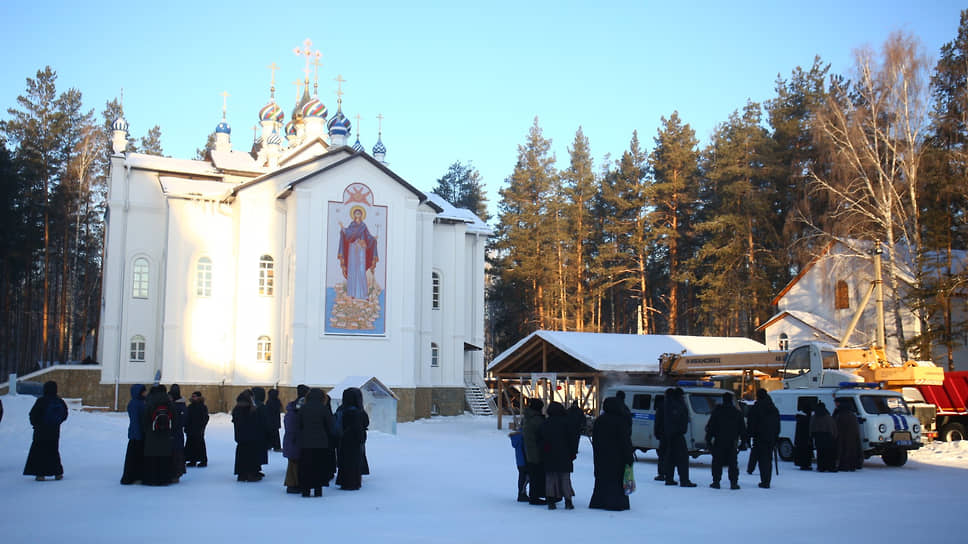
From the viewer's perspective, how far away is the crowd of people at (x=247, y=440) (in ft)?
39.6

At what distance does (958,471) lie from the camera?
16.4m

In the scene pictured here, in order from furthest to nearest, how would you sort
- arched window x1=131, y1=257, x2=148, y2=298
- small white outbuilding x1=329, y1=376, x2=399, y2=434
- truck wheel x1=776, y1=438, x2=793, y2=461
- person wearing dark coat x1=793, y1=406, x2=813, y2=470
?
arched window x1=131, y1=257, x2=148, y2=298, small white outbuilding x1=329, y1=376, x2=399, y2=434, truck wheel x1=776, y1=438, x2=793, y2=461, person wearing dark coat x1=793, y1=406, x2=813, y2=470

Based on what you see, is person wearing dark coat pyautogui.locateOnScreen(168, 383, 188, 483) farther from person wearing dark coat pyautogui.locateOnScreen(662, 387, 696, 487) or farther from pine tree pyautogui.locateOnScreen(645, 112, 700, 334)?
pine tree pyautogui.locateOnScreen(645, 112, 700, 334)

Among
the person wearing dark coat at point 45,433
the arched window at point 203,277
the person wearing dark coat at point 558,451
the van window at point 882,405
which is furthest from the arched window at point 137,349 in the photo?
the person wearing dark coat at point 558,451

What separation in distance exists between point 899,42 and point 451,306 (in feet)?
68.8

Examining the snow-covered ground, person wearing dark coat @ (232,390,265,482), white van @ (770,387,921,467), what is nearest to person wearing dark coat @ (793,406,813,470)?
white van @ (770,387,921,467)

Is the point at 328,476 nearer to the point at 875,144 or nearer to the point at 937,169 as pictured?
the point at 875,144

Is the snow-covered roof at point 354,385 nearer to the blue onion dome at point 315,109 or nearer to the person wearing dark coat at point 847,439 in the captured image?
the person wearing dark coat at point 847,439

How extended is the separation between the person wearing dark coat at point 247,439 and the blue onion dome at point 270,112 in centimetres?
3324

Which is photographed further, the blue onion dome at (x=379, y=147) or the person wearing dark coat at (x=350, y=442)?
the blue onion dome at (x=379, y=147)

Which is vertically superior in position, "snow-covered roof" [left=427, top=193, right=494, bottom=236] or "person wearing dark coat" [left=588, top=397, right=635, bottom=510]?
"snow-covered roof" [left=427, top=193, right=494, bottom=236]

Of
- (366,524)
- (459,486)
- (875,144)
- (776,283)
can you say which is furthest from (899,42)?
(366,524)

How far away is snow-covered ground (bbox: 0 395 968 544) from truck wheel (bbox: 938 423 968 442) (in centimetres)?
538

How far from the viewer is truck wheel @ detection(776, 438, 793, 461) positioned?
19.0 metres
